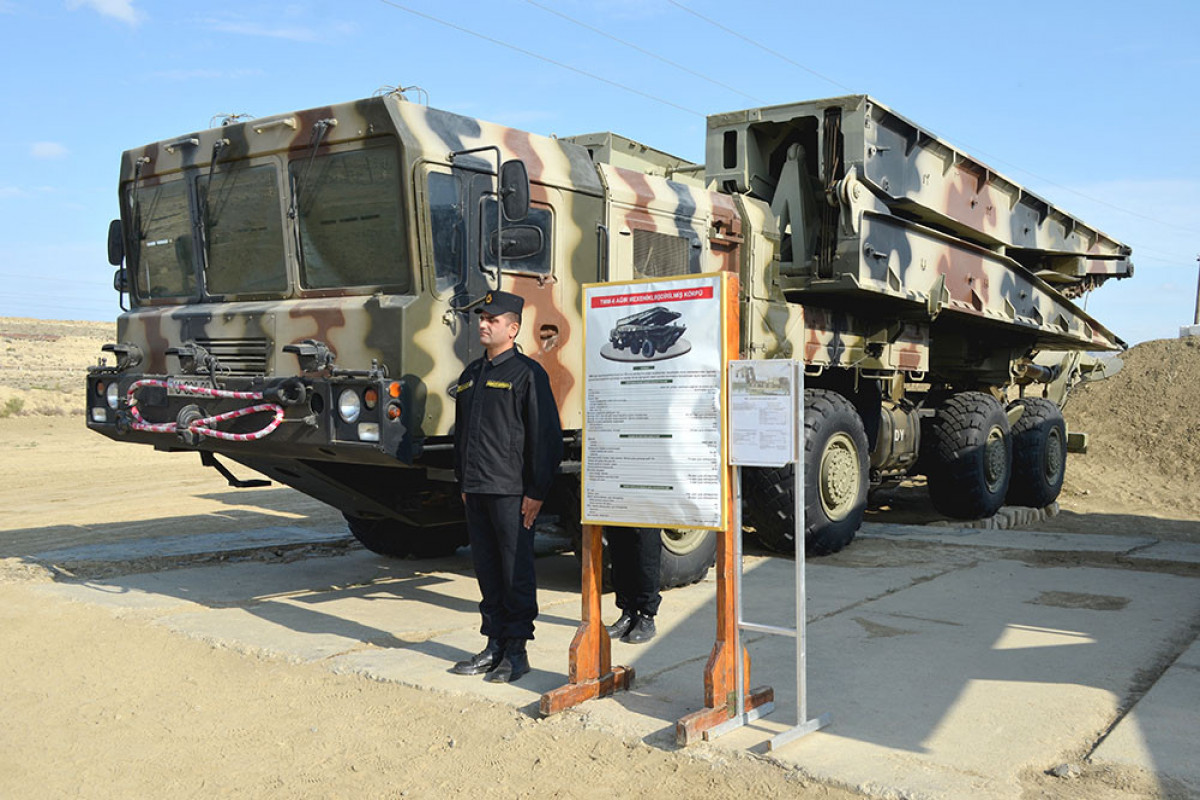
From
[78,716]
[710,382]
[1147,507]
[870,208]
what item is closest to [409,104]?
[710,382]

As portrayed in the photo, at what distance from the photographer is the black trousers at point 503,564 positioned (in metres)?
5.17

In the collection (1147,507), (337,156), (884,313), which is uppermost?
(337,156)

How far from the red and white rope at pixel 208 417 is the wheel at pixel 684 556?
2.53 meters

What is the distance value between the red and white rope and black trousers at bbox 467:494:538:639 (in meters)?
1.52

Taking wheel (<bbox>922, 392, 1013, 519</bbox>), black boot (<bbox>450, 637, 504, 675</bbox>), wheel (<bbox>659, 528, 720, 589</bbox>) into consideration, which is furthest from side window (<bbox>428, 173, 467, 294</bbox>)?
wheel (<bbox>922, 392, 1013, 519</bbox>)

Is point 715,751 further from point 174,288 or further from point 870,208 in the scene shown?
point 870,208

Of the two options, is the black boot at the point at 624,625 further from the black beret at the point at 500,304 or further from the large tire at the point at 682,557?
the black beret at the point at 500,304

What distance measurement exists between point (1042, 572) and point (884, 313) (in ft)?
8.99

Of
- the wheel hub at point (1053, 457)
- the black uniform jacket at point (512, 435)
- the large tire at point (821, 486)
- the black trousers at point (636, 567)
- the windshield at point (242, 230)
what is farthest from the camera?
the wheel hub at point (1053, 457)

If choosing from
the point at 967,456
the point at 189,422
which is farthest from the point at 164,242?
the point at 967,456

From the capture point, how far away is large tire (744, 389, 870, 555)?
8.28 meters

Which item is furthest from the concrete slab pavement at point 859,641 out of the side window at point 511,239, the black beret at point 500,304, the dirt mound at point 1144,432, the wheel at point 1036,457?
the dirt mound at point 1144,432

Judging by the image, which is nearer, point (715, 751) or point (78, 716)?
point (715, 751)

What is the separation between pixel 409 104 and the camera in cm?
617
